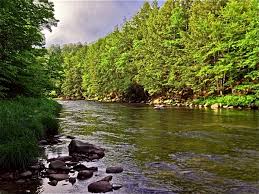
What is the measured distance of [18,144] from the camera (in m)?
10.2

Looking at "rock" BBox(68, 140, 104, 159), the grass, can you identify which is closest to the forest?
the grass

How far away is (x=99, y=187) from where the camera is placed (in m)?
8.76

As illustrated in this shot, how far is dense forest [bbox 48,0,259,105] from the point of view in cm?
3881

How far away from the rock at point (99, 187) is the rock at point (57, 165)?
1924mm

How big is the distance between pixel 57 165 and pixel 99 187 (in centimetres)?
228

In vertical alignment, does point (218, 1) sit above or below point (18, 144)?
above

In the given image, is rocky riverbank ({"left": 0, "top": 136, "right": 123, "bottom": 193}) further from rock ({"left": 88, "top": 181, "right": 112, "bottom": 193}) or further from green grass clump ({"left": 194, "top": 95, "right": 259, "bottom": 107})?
green grass clump ({"left": 194, "top": 95, "right": 259, "bottom": 107})

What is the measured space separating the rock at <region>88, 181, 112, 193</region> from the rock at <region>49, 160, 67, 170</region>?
1.92 m

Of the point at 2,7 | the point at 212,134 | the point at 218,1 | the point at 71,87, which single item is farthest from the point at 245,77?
the point at 71,87

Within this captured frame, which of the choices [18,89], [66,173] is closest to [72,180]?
[66,173]

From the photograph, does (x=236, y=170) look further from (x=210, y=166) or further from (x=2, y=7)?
(x=2, y=7)

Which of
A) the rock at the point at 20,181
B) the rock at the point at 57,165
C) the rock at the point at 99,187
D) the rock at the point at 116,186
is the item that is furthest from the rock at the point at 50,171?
the rock at the point at 116,186

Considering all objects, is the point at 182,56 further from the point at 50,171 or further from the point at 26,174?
the point at 26,174

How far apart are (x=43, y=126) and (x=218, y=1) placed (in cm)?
3763
